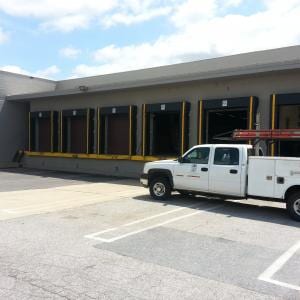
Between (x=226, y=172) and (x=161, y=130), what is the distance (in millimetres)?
9834

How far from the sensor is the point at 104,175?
20922 millimetres

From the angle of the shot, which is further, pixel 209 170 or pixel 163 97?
pixel 163 97

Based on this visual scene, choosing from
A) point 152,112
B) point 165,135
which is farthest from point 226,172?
point 165,135

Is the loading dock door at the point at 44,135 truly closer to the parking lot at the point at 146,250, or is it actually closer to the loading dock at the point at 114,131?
the loading dock at the point at 114,131

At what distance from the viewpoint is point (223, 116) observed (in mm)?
18047

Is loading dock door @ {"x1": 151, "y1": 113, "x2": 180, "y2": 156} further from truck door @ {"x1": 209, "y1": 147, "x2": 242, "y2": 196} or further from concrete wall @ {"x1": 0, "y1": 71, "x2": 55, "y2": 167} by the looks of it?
concrete wall @ {"x1": 0, "y1": 71, "x2": 55, "y2": 167}

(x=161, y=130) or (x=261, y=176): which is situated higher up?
(x=161, y=130)

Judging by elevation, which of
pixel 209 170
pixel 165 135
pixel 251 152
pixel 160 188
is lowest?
pixel 160 188

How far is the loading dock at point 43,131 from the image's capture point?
24.4 m

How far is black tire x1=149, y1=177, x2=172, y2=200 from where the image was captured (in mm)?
11906

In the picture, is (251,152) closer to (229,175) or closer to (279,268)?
(229,175)

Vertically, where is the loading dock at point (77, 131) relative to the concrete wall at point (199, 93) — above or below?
below

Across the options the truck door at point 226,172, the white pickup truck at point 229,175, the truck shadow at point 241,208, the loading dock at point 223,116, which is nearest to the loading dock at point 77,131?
the loading dock at point 223,116

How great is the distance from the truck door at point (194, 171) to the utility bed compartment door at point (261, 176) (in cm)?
141
